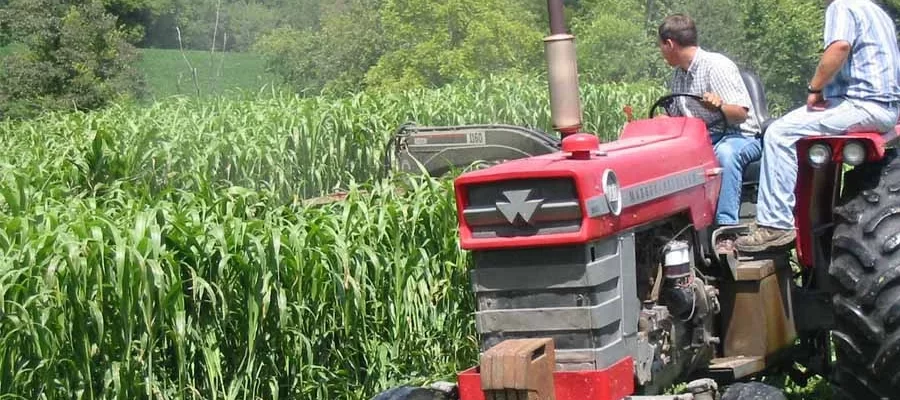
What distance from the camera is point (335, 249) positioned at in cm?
596

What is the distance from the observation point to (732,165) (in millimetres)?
5852

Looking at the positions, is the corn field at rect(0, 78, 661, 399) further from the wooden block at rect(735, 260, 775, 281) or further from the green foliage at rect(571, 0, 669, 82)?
the green foliage at rect(571, 0, 669, 82)

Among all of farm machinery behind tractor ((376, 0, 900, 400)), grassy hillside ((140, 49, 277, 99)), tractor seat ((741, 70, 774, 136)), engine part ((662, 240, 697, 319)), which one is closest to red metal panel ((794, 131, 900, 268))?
Result: farm machinery behind tractor ((376, 0, 900, 400))

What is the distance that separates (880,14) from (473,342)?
2.45 meters

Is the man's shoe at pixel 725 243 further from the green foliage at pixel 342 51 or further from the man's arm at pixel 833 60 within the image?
the green foliage at pixel 342 51

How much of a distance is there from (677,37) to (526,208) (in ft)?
8.03

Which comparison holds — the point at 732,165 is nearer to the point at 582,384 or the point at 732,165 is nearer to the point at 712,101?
the point at 712,101

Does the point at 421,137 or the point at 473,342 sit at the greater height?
the point at 421,137

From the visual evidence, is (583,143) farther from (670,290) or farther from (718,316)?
(718,316)

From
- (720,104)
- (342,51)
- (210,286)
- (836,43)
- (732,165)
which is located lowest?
(342,51)

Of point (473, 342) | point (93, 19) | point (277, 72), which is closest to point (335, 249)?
point (473, 342)

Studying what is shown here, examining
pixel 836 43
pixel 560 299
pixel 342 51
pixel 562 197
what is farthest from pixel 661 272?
pixel 342 51

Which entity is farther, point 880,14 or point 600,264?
point 880,14

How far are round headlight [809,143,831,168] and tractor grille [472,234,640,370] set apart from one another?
1.24 m
